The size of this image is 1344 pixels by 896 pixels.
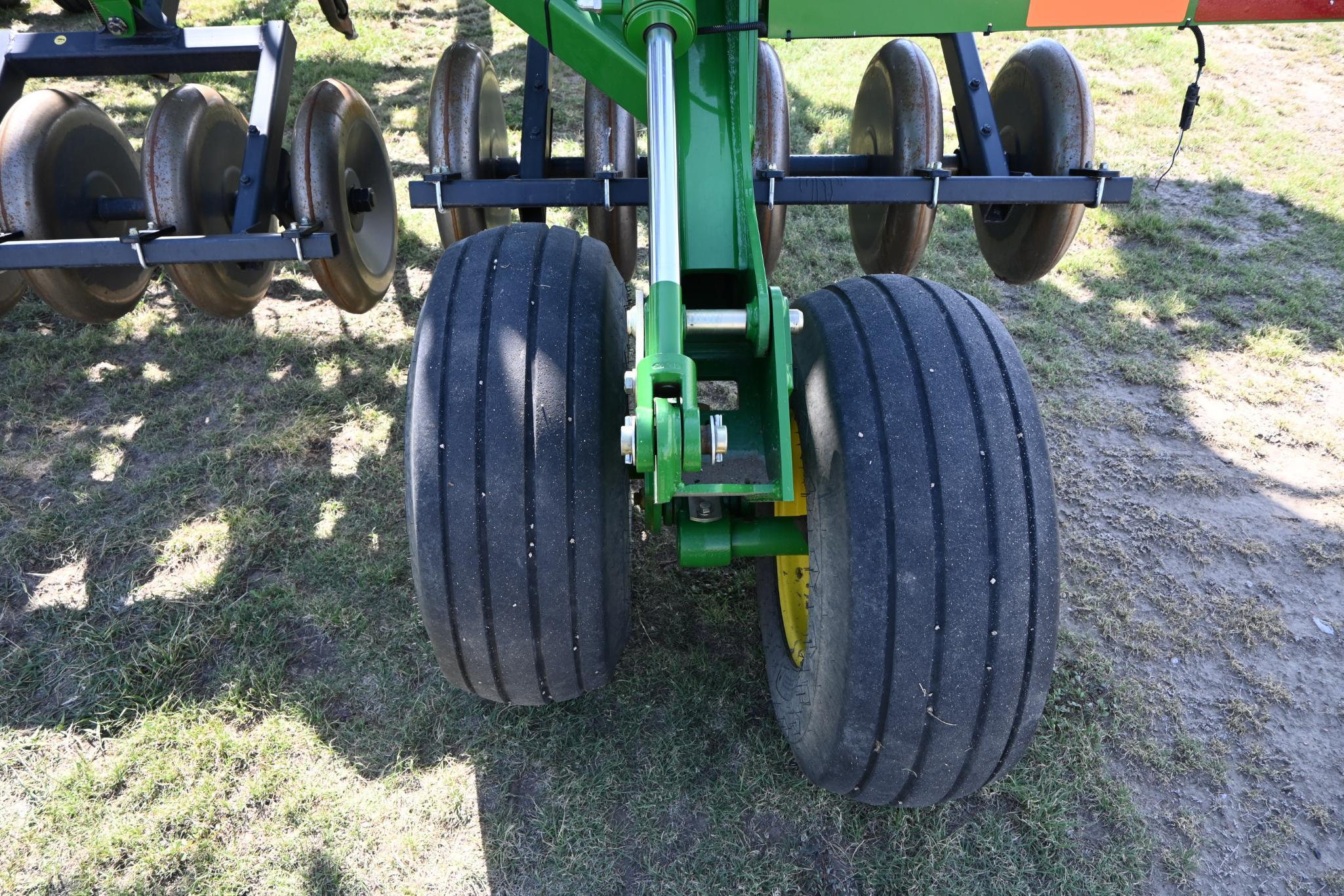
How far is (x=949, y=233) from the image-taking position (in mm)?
5012

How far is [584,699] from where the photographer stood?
8.29 feet

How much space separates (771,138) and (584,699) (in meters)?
2.07

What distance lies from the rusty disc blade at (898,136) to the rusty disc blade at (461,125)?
1572 mm

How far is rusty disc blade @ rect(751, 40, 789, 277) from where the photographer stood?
3.17 metres

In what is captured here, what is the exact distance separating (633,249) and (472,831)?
7.17 ft

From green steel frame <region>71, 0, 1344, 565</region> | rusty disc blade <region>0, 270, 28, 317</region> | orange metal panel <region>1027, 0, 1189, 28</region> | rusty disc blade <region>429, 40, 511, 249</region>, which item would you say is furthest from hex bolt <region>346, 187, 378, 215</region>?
orange metal panel <region>1027, 0, 1189, 28</region>

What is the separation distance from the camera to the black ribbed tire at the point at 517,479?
1.88 metres

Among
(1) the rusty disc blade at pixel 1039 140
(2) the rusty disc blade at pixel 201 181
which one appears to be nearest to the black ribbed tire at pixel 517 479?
(2) the rusty disc blade at pixel 201 181

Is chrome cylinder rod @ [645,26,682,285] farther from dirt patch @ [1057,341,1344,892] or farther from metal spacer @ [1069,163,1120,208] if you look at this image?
dirt patch @ [1057,341,1344,892]

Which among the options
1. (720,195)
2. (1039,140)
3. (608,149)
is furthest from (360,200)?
(1039,140)

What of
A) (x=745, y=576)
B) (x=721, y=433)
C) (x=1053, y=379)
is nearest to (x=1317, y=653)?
(x=1053, y=379)

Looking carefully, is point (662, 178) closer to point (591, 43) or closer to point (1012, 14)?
point (591, 43)

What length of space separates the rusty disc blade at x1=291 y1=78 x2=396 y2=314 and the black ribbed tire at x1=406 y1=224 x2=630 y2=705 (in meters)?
1.42

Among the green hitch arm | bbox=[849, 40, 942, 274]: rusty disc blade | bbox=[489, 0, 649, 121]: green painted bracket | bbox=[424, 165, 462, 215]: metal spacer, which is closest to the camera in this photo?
the green hitch arm
